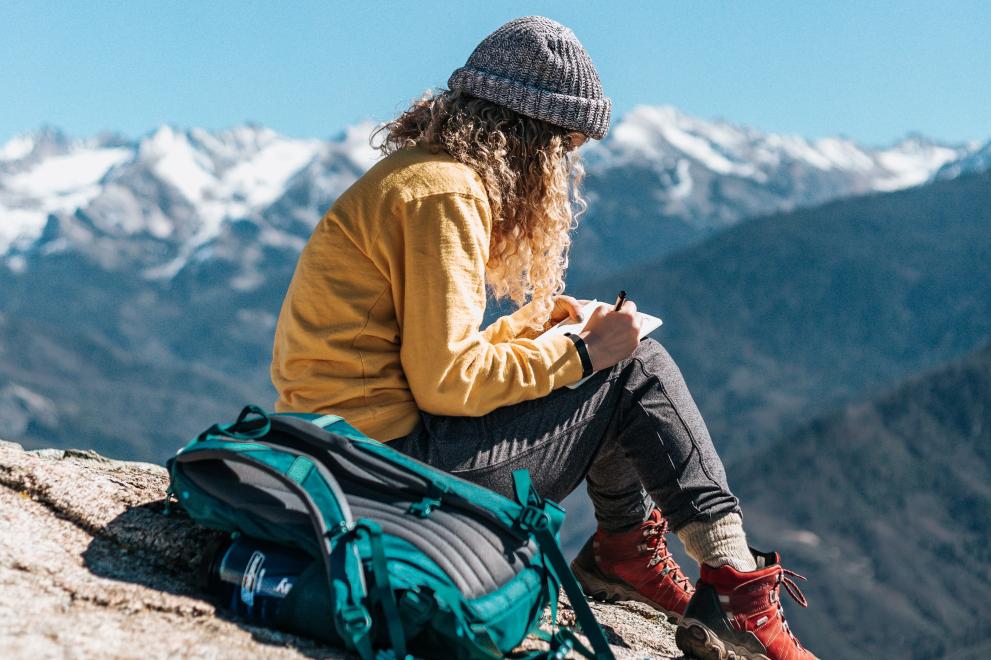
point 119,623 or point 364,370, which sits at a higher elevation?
point 364,370

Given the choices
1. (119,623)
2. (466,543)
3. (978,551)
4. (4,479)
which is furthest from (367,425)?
(978,551)

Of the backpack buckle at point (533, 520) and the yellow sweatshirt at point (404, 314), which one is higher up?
the yellow sweatshirt at point (404, 314)

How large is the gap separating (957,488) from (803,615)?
2643cm

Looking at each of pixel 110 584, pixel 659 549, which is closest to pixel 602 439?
pixel 659 549

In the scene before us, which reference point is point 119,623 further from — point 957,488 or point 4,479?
point 957,488

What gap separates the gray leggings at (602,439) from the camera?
3424mm

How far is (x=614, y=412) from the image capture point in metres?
3.61

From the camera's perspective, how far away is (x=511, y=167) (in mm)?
3541

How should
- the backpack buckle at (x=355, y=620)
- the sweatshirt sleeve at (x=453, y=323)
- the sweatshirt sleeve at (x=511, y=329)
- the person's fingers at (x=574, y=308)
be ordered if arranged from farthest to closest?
1. the sweatshirt sleeve at (x=511, y=329)
2. the person's fingers at (x=574, y=308)
3. the sweatshirt sleeve at (x=453, y=323)
4. the backpack buckle at (x=355, y=620)

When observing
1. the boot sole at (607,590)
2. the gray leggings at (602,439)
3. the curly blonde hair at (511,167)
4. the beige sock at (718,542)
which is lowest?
the boot sole at (607,590)

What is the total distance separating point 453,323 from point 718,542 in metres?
1.23

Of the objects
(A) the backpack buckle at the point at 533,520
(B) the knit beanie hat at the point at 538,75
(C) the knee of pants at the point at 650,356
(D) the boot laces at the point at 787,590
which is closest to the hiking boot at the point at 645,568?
(D) the boot laces at the point at 787,590

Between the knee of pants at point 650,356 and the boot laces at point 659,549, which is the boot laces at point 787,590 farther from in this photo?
the knee of pants at point 650,356

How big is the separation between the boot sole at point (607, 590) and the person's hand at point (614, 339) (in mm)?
1269
